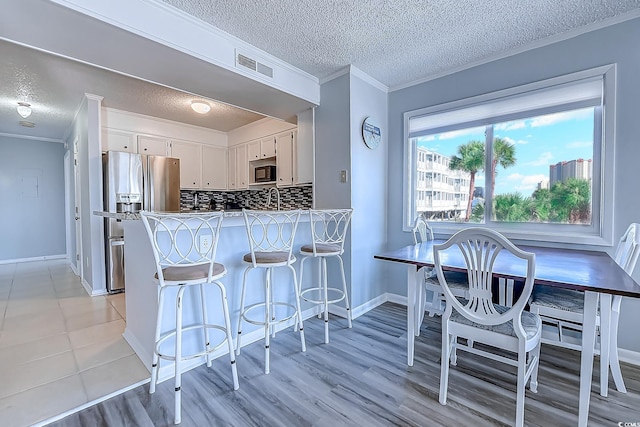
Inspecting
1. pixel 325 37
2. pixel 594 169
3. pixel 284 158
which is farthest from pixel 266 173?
pixel 594 169

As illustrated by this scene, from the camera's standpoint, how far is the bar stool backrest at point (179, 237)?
1.59 metres

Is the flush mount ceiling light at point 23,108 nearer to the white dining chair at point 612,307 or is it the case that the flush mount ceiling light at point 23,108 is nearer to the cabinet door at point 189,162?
the cabinet door at point 189,162

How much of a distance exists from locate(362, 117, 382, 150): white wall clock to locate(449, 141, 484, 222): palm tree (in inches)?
34.5

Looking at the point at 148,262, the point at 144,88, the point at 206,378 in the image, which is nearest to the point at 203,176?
the point at 144,88

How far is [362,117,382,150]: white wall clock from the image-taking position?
3.05m

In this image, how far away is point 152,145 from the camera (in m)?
4.45

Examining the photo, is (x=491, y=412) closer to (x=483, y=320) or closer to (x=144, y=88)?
(x=483, y=320)

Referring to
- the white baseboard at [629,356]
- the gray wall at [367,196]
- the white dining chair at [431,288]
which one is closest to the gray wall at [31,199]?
the gray wall at [367,196]

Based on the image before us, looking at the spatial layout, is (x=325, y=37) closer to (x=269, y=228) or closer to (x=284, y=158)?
(x=269, y=228)

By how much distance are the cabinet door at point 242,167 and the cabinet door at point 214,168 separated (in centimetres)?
38

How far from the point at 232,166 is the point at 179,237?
11.6 ft

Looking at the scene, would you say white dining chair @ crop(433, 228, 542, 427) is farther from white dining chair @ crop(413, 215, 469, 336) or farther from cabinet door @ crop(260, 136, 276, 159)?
cabinet door @ crop(260, 136, 276, 159)

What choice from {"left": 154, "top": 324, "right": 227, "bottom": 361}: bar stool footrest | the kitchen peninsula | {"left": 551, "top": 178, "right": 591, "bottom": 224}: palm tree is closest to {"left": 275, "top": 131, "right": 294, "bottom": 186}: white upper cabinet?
the kitchen peninsula

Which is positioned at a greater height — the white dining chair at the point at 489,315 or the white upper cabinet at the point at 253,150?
the white upper cabinet at the point at 253,150
